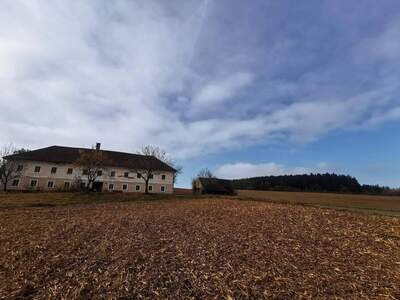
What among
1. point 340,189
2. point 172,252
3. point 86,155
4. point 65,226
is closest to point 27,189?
point 86,155

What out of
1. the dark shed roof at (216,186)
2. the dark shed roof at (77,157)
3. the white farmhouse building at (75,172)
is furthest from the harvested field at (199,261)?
the dark shed roof at (216,186)

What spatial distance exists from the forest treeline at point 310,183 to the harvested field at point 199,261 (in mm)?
91978

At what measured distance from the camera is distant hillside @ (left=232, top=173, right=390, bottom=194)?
99.4 m

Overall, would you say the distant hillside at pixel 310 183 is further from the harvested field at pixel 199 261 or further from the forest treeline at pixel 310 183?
the harvested field at pixel 199 261

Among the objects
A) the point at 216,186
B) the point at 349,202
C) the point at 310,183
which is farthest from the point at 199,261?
the point at 310,183

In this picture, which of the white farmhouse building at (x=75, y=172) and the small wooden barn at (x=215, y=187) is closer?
the white farmhouse building at (x=75, y=172)

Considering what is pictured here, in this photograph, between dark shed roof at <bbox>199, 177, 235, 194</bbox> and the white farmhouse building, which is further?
dark shed roof at <bbox>199, 177, 235, 194</bbox>

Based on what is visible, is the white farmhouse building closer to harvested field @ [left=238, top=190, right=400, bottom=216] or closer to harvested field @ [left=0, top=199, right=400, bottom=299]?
harvested field @ [left=238, top=190, right=400, bottom=216]

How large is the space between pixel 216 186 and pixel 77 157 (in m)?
32.9

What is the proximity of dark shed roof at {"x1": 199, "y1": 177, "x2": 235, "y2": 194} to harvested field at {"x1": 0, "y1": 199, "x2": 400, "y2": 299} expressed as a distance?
47.2 metres

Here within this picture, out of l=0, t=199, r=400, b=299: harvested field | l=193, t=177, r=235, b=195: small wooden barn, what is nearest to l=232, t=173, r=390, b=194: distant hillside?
l=193, t=177, r=235, b=195: small wooden barn

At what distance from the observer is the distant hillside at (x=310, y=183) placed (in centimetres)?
9944

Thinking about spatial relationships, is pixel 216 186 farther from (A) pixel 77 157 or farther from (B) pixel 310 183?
(B) pixel 310 183

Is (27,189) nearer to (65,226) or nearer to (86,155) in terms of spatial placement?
(86,155)
